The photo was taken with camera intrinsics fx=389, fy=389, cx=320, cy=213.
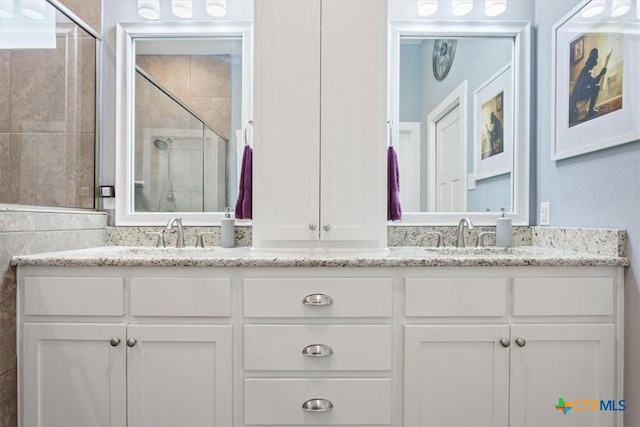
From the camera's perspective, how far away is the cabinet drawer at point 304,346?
1469mm

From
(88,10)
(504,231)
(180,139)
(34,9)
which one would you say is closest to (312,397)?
(504,231)

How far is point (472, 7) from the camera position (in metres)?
2.08

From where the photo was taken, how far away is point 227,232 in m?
1.95

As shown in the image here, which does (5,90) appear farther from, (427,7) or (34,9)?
(427,7)

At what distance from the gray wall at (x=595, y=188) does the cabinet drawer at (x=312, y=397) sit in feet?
3.08

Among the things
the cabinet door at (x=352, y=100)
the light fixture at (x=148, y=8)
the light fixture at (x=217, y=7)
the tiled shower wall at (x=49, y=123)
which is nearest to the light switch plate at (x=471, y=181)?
the cabinet door at (x=352, y=100)

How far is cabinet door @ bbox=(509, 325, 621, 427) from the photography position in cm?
147

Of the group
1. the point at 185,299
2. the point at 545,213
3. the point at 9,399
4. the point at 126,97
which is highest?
the point at 126,97

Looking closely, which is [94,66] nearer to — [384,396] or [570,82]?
[384,396]

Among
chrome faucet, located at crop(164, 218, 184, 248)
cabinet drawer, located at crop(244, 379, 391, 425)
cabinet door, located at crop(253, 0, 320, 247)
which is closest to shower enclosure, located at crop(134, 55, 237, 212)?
chrome faucet, located at crop(164, 218, 184, 248)

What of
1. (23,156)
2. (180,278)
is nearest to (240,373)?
(180,278)

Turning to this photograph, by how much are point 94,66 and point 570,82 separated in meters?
2.35

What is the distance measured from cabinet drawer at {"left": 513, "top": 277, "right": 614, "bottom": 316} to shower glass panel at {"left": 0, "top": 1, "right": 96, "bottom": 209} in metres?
2.08

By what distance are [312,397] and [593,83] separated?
5.63ft
